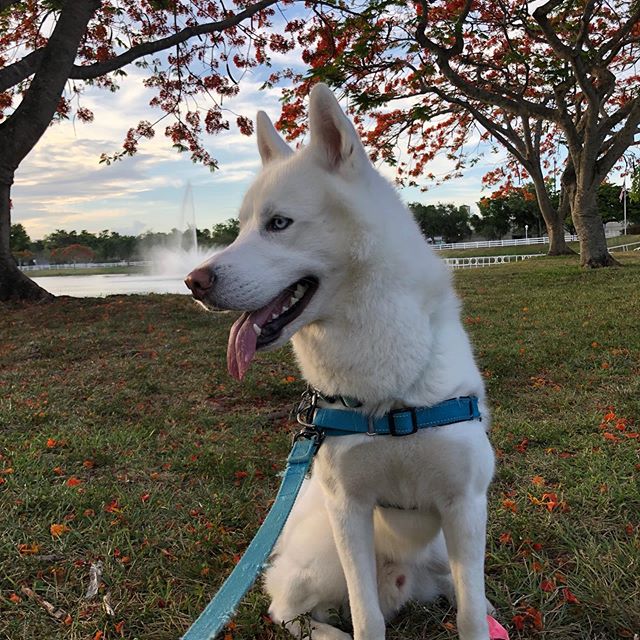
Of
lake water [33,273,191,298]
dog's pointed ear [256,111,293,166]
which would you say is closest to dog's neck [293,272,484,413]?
dog's pointed ear [256,111,293,166]

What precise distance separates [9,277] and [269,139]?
8455mm

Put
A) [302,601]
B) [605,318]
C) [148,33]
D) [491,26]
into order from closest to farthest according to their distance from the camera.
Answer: [302,601], [605,318], [148,33], [491,26]

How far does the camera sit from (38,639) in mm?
1870

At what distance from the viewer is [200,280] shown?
1.54 meters

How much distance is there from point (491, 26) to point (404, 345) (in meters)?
11.4

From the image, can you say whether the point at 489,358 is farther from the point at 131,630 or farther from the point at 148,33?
the point at 148,33

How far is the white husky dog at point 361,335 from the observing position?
61.9 inches

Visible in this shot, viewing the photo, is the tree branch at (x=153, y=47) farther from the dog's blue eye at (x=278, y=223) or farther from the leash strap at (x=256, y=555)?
the leash strap at (x=256, y=555)

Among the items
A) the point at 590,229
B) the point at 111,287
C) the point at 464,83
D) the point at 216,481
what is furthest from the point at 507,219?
the point at 216,481

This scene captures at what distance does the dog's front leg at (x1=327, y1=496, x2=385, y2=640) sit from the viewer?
5.27ft

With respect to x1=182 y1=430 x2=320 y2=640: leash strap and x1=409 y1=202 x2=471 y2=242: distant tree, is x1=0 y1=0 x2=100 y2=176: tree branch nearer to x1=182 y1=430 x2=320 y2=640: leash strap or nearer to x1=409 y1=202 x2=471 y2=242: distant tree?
x1=182 y1=430 x2=320 y2=640: leash strap

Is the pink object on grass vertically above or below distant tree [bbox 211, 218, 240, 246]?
below

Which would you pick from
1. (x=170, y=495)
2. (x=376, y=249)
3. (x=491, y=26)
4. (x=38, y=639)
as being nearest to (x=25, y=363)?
(x=170, y=495)

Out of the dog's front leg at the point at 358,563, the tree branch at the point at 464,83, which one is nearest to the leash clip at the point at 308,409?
the dog's front leg at the point at 358,563
